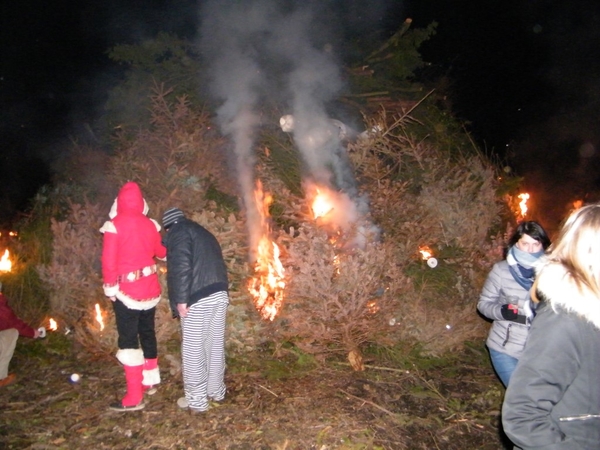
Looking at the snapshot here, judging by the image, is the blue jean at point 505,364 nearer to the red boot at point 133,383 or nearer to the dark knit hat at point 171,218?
the dark knit hat at point 171,218

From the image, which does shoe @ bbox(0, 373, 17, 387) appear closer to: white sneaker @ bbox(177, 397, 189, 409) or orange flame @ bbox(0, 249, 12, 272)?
white sneaker @ bbox(177, 397, 189, 409)

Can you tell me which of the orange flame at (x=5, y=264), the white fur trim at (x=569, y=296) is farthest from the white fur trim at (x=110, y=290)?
the orange flame at (x=5, y=264)

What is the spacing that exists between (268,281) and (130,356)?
197 cm

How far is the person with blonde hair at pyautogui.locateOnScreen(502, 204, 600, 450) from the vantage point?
1.57m

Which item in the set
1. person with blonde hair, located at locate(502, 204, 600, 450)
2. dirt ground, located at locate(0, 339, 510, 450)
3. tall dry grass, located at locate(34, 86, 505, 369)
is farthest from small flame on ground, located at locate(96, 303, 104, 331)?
person with blonde hair, located at locate(502, 204, 600, 450)

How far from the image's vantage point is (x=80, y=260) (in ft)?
18.8

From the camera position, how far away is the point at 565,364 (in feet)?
5.11

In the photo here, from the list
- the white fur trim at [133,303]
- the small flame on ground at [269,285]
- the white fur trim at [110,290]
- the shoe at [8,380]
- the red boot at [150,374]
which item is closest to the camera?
the white fur trim at [110,290]

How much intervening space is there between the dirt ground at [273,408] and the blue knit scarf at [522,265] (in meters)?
1.61

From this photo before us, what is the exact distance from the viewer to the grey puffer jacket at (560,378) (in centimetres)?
157

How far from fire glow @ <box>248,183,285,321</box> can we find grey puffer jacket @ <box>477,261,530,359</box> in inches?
89.7

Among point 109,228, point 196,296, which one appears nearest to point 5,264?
point 109,228

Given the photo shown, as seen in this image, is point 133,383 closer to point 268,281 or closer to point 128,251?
point 128,251

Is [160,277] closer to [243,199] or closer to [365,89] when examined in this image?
[243,199]
